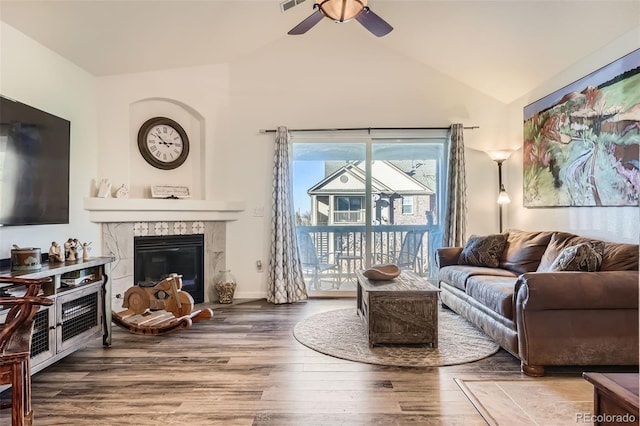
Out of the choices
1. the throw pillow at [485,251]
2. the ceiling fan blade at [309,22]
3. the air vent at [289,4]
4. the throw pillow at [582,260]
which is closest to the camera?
the throw pillow at [582,260]

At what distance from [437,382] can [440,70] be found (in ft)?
12.7

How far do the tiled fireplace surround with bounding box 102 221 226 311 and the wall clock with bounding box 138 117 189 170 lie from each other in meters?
0.76

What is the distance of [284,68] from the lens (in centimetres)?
489

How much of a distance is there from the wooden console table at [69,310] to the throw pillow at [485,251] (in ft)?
11.5

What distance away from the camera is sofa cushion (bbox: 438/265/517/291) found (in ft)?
11.7

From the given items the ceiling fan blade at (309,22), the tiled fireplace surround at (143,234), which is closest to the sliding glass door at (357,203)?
the tiled fireplace surround at (143,234)

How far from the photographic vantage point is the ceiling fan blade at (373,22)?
2.74 m

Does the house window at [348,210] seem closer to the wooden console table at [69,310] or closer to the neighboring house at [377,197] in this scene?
the neighboring house at [377,197]

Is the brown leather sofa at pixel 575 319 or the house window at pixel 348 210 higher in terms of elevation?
the house window at pixel 348 210

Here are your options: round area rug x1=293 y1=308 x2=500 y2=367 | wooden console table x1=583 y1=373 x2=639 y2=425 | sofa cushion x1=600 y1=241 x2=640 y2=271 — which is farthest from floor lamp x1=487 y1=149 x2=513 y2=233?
wooden console table x1=583 y1=373 x2=639 y2=425

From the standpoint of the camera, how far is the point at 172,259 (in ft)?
14.9

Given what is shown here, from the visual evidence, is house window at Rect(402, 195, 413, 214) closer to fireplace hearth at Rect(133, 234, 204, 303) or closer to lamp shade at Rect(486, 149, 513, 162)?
lamp shade at Rect(486, 149, 513, 162)

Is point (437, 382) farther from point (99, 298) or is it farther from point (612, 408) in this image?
point (99, 298)

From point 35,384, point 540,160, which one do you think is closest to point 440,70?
point 540,160
